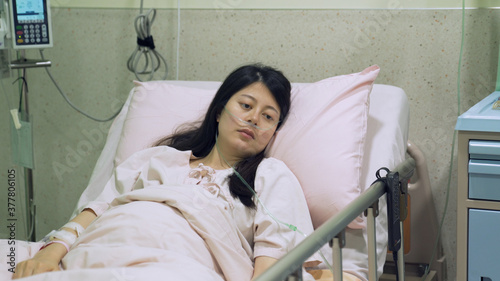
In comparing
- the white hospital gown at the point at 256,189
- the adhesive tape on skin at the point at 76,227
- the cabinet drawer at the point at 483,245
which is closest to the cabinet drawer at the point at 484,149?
the cabinet drawer at the point at 483,245

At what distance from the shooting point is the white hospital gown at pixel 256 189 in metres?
1.60

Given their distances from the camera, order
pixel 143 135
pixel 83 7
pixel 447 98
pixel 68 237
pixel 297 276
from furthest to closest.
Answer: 1. pixel 83 7
2. pixel 447 98
3. pixel 143 135
4. pixel 68 237
5. pixel 297 276

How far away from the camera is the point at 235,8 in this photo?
2521 millimetres

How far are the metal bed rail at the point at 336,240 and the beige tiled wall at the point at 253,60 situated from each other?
56cm

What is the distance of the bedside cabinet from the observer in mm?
1700

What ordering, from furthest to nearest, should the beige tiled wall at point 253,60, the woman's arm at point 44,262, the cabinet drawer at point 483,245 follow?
the beige tiled wall at point 253,60, the cabinet drawer at point 483,245, the woman's arm at point 44,262

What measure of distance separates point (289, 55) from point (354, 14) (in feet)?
1.01

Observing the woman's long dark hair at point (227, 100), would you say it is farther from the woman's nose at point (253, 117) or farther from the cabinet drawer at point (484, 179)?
the cabinet drawer at point (484, 179)

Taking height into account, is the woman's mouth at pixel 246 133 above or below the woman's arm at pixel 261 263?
above

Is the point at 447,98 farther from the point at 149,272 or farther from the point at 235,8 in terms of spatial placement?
the point at 149,272

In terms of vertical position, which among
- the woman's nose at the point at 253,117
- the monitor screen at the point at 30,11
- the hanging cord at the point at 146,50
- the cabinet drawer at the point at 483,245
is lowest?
the cabinet drawer at the point at 483,245

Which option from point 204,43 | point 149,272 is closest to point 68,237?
point 149,272

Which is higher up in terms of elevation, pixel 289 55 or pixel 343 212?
pixel 289 55

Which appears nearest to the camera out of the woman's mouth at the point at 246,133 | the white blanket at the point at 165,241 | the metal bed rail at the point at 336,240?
the metal bed rail at the point at 336,240
